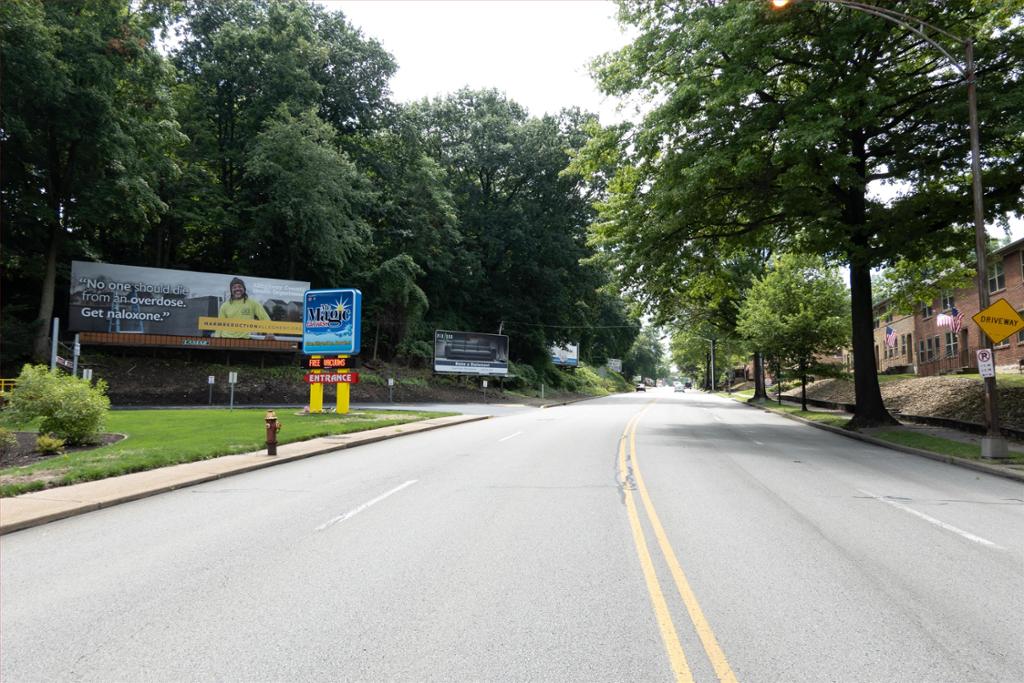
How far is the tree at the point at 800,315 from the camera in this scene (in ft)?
106

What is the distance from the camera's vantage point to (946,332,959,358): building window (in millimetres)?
38406

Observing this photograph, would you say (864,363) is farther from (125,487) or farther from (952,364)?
(125,487)

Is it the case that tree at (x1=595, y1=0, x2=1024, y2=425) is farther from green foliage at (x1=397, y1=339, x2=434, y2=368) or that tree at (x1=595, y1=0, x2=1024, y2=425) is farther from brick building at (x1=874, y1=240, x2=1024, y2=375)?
green foliage at (x1=397, y1=339, x2=434, y2=368)

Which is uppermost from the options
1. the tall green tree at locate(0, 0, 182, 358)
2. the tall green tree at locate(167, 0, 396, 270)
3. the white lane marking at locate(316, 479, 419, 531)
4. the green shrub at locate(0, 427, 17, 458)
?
the tall green tree at locate(167, 0, 396, 270)

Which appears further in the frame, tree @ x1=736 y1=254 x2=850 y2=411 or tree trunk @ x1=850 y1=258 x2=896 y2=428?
tree @ x1=736 y1=254 x2=850 y2=411

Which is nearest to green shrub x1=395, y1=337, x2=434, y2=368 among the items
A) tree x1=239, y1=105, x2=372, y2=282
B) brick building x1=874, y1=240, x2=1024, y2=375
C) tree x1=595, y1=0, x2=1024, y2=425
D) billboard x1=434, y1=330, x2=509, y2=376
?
billboard x1=434, y1=330, x2=509, y2=376

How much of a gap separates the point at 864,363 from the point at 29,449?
24.1 metres

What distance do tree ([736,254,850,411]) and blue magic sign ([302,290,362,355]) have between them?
21104mm

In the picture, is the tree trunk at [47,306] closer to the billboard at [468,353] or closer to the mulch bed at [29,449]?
the mulch bed at [29,449]

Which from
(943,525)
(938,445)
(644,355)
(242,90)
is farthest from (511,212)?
(644,355)

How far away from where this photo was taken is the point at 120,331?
34344 mm

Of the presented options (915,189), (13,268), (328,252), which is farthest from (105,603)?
(13,268)

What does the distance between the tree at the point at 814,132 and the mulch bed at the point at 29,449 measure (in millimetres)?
15946

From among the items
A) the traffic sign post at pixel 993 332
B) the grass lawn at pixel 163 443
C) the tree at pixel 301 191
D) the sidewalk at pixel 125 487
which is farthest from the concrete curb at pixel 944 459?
the tree at pixel 301 191
